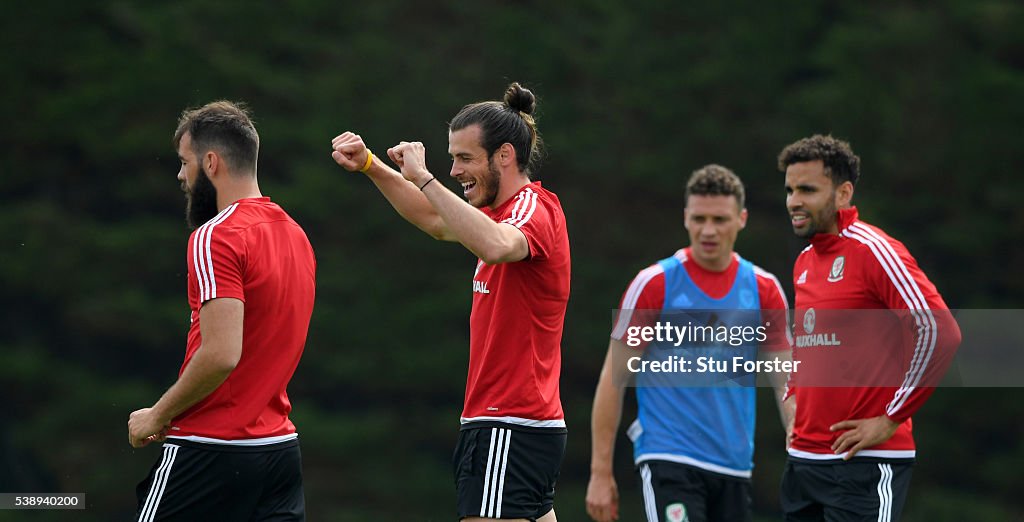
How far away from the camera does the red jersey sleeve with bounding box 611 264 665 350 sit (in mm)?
5914

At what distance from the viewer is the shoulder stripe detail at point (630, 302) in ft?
19.4

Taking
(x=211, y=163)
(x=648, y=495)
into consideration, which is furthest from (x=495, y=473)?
(x=648, y=495)

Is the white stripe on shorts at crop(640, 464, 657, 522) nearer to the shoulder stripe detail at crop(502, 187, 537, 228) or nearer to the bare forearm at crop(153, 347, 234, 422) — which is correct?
the shoulder stripe detail at crop(502, 187, 537, 228)

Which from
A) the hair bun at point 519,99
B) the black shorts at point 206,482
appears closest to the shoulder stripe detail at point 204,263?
the black shorts at point 206,482

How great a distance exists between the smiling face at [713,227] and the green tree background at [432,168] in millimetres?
9109

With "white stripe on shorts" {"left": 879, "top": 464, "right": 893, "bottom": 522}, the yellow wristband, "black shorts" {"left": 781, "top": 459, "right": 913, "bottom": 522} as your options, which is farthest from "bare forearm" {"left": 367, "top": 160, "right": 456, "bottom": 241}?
"white stripe on shorts" {"left": 879, "top": 464, "right": 893, "bottom": 522}

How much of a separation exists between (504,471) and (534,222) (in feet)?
2.85

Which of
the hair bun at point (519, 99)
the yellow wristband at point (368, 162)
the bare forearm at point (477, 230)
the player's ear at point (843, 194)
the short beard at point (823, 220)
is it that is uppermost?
the hair bun at point (519, 99)

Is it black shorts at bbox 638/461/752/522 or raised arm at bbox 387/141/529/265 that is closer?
raised arm at bbox 387/141/529/265

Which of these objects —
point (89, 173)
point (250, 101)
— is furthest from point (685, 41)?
point (89, 173)

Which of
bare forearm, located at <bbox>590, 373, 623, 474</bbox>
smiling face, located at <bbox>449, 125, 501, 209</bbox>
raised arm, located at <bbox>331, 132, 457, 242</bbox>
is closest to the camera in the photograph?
smiling face, located at <bbox>449, 125, 501, 209</bbox>

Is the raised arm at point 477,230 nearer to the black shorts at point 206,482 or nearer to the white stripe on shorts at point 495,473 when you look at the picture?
the white stripe on shorts at point 495,473

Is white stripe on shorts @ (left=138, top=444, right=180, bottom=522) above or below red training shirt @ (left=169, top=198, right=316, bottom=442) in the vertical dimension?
below

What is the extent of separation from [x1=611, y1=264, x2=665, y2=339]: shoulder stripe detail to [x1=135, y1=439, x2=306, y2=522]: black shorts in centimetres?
211
